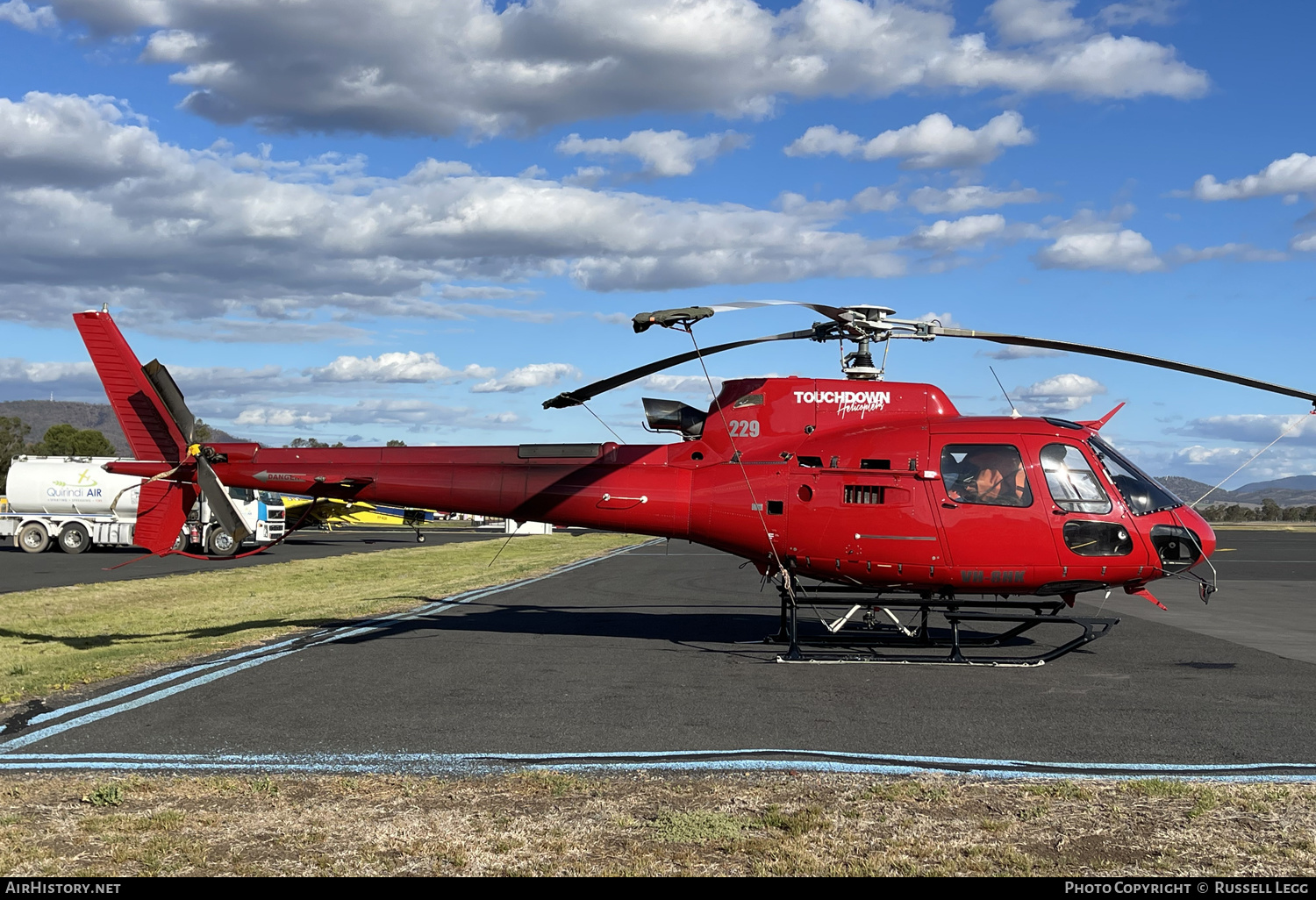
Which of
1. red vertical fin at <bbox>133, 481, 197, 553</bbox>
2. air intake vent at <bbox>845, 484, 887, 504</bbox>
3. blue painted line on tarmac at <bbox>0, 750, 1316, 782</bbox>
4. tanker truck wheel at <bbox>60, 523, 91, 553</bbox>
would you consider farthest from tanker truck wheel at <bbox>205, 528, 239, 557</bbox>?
blue painted line on tarmac at <bbox>0, 750, 1316, 782</bbox>

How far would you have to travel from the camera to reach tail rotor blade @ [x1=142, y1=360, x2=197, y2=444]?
14.6 metres

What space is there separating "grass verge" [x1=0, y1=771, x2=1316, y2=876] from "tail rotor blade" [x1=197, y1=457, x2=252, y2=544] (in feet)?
22.8

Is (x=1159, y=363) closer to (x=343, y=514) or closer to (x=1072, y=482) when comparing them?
(x=1072, y=482)

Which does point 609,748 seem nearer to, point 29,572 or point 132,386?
point 132,386

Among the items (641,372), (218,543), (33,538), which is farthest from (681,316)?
(33,538)

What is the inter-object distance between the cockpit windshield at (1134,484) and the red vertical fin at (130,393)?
1281cm

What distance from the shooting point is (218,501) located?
14227mm

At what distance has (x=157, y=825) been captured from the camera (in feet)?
20.0

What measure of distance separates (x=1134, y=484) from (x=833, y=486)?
3844 mm

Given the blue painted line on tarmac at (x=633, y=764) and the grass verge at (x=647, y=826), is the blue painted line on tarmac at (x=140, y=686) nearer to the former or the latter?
the blue painted line on tarmac at (x=633, y=764)

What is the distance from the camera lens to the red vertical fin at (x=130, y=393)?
1462cm

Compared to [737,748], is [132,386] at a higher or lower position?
higher
